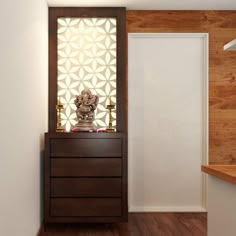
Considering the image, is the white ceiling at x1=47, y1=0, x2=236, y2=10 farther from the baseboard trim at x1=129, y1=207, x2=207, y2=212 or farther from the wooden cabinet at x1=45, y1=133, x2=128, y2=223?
the baseboard trim at x1=129, y1=207, x2=207, y2=212

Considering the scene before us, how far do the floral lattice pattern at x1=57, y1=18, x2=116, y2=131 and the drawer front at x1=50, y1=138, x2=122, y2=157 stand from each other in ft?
1.99

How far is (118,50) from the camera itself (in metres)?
3.99

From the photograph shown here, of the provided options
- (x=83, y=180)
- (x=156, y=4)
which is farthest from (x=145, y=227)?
(x=156, y=4)

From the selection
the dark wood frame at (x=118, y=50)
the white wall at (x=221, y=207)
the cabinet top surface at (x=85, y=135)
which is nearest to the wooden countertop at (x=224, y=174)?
the white wall at (x=221, y=207)

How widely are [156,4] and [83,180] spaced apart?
1964 mm

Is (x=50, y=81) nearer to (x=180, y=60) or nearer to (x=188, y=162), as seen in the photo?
(x=180, y=60)

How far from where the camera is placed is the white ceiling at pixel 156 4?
3805 mm

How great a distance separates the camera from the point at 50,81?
3.99 metres

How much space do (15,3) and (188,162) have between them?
8.63 feet

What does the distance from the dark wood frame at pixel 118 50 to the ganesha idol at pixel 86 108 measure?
1.20 feet

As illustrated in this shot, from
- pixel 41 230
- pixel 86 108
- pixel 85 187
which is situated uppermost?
pixel 86 108

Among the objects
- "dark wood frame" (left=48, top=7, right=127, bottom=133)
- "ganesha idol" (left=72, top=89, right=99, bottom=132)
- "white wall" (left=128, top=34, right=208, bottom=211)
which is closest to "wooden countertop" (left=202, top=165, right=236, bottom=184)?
"ganesha idol" (left=72, top=89, right=99, bottom=132)

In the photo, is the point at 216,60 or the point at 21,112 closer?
the point at 21,112

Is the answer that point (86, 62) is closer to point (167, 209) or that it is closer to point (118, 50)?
point (118, 50)
